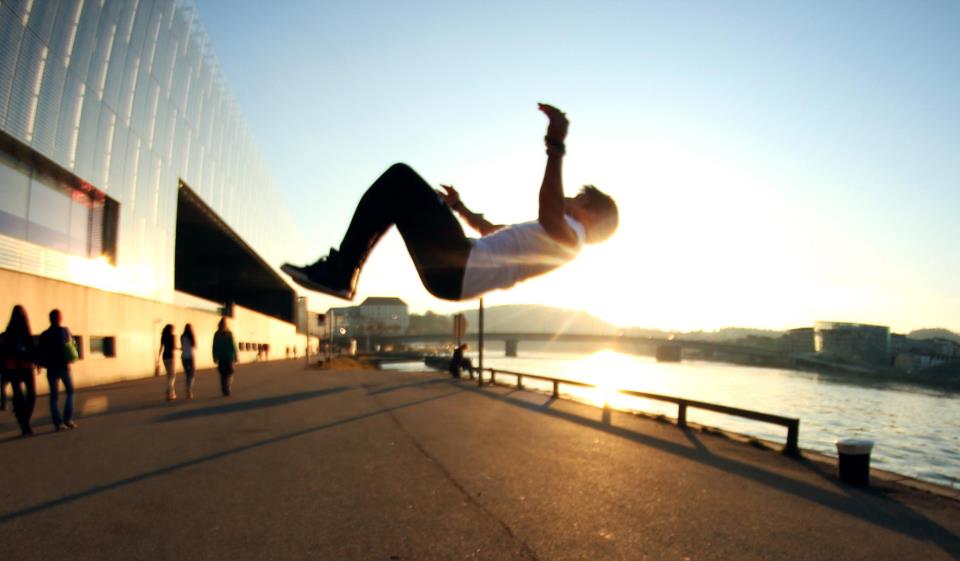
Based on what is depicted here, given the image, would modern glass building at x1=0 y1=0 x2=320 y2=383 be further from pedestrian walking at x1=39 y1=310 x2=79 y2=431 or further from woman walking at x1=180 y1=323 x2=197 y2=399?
pedestrian walking at x1=39 y1=310 x2=79 y2=431

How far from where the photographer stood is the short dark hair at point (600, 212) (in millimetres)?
3834

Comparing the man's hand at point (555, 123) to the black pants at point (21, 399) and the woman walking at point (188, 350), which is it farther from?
the woman walking at point (188, 350)

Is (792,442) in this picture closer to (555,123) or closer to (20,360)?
(555,123)

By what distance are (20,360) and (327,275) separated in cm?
755

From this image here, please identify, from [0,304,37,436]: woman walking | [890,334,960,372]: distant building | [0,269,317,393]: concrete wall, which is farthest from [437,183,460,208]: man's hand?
[890,334,960,372]: distant building

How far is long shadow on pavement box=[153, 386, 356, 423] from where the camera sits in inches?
435

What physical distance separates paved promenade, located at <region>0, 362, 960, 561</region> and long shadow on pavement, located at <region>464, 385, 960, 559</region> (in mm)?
32

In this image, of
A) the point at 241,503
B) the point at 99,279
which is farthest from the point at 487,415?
the point at 99,279

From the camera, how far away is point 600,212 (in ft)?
12.6

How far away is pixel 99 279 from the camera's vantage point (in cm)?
2044

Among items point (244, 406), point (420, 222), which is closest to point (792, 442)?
point (420, 222)

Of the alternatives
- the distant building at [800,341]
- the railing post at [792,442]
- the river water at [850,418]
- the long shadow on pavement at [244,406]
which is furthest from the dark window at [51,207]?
the distant building at [800,341]

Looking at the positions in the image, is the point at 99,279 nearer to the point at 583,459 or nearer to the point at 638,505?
A: the point at 583,459

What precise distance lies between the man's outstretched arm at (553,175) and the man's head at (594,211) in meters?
0.34
